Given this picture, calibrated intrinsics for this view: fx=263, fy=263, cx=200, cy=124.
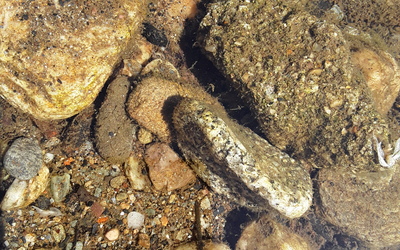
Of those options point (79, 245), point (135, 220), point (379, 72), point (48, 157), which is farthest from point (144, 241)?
point (379, 72)

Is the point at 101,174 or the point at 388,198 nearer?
the point at 101,174

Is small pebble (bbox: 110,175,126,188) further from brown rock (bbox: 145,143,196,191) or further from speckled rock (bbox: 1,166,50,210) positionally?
speckled rock (bbox: 1,166,50,210)

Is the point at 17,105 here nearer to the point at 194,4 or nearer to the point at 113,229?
the point at 113,229

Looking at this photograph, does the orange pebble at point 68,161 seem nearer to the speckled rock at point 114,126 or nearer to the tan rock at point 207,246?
the speckled rock at point 114,126

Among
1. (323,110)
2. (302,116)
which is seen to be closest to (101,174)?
(302,116)

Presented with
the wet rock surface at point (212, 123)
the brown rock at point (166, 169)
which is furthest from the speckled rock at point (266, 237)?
the brown rock at point (166, 169)

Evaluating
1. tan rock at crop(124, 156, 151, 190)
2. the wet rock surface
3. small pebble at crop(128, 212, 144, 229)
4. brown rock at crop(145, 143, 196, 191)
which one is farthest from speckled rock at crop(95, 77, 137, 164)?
small pebble at crop(128, 212, 144, 229)
